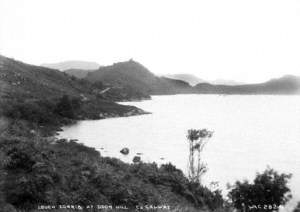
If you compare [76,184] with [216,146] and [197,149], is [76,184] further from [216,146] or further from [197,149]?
[216,146]

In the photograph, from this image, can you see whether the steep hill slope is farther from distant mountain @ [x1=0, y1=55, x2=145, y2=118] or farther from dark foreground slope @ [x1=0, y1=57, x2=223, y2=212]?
dark foreground slope @ [x1=0, y1=57, x2=223, y2=212]

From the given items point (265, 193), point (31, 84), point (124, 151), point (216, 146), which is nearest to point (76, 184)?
point (265, 193)

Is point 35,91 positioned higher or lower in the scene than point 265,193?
higher

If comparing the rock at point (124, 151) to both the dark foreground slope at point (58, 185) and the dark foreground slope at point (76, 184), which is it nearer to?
the dark foreground slope at point (76, 184)

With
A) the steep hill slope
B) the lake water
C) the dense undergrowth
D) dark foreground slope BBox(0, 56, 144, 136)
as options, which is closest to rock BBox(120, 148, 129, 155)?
the lake water

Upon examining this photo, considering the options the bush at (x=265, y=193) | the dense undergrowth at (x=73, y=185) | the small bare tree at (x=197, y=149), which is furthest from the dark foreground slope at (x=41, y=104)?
the bush at (x=265, y=193)

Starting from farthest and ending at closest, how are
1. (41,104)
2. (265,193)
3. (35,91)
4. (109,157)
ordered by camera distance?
(35,91) < (41,104) < (109,157) < (265,193)

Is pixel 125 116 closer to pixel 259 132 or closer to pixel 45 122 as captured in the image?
pixel 45 122

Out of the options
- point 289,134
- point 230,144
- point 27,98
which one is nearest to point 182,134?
point 230,144

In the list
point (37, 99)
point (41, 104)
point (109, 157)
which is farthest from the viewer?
point (37, 99)

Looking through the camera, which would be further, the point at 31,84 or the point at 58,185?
Answer: the point at 31,84

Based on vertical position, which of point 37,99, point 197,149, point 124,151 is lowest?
point 124,151

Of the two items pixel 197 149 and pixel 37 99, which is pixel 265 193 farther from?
pixel 37 99
